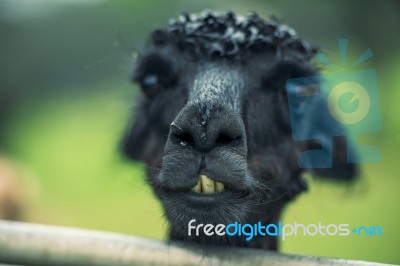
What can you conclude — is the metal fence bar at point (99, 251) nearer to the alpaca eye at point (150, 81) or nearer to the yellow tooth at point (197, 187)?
the yellow tooth at point (197, 187)

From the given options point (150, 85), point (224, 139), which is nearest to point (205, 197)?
point (224, 139)

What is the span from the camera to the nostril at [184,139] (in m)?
1.26

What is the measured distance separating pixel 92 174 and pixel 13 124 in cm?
107

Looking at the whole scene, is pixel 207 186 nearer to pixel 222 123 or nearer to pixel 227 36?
pixel 222 123

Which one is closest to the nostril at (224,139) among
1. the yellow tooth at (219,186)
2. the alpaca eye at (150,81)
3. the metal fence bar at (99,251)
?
the yellow tooth at (219,186)

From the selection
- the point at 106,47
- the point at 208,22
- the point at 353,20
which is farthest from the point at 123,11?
the point at 353,20

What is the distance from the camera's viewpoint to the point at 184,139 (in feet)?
4.16

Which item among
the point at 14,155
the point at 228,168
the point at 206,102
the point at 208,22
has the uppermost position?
the point at 208,22

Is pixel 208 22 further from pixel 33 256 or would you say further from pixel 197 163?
pixel 33 256


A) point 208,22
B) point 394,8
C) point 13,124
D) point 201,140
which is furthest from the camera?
point 13,124

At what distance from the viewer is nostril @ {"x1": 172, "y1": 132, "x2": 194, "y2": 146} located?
1.26m

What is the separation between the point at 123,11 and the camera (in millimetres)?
2332

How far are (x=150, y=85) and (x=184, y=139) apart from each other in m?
0.48

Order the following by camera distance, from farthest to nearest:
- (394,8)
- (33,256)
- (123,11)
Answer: (123,11) < (394,8) < (33,256)
